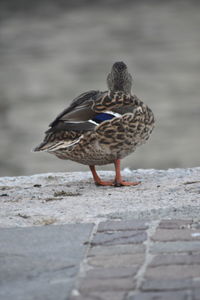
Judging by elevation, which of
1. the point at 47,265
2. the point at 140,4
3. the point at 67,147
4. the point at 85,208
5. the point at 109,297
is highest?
the point at 140,4

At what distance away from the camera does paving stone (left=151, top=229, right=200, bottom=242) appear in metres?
4.59

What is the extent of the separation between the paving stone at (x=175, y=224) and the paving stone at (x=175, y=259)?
22.0 inches

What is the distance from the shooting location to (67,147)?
6742 millimetres

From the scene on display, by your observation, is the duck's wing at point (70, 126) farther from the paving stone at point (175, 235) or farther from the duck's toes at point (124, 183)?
the paving stone at point (175, 235)

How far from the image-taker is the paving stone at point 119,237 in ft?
15.2

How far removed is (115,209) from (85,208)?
0.73 feet

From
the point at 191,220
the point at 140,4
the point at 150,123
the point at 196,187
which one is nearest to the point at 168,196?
the point at 196,187

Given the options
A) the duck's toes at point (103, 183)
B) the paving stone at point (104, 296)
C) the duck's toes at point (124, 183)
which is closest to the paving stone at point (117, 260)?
the paving stone at point (104, 296)

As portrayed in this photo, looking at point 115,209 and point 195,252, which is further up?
point 115,209

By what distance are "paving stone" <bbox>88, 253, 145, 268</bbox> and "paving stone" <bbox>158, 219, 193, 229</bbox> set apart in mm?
543

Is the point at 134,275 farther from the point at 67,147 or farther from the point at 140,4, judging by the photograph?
the point at 140,4

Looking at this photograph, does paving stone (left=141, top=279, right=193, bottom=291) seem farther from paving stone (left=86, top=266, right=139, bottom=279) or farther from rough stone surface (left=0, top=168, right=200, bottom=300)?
paving stone (left=86, top=266, right=139, bottom=279)

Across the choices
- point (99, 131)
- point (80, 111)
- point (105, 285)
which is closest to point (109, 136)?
point (99, 131)

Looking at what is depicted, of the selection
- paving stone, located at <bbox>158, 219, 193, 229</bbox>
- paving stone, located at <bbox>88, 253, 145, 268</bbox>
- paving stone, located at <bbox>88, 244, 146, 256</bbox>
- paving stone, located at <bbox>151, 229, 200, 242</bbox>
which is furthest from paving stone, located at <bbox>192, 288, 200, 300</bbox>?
paving stone, located at <bbox>158, 219, 193, 229</bbox>
